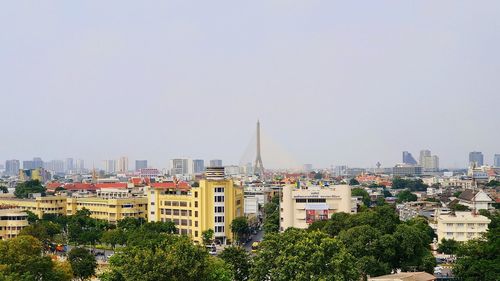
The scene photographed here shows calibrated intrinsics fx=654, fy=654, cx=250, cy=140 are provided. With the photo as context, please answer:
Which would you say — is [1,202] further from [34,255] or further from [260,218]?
[34,255]

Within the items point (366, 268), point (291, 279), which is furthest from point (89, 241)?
point (291, 279)

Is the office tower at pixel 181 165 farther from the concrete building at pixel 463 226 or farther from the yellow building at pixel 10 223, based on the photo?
the concrete building at pixel 463 226

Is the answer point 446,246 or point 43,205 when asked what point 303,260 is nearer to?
point 446,246

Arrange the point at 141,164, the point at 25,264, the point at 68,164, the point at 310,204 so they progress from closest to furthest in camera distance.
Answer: the point at 25,264 → the point at 310,204 → the point at 141,164 → the point at 68,164

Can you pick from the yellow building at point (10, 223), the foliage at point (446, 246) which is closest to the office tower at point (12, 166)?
the yellow building at point (10, 223)

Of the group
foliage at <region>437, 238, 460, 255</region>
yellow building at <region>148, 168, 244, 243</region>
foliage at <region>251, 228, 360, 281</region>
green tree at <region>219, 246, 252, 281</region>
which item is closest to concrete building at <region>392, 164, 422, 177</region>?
yellow building at <region>148, 168, 244, 243</region>

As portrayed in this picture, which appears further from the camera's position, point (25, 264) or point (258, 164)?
point (258, 164)

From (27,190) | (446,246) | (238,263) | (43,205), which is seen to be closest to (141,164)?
(27,190)

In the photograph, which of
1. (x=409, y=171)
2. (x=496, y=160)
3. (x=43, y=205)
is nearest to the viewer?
(x=43, y=205)
